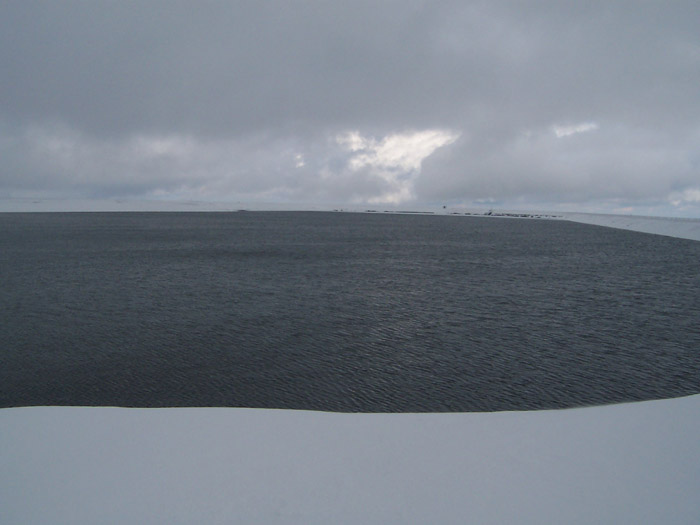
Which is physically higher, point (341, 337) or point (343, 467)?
point (343, 467)

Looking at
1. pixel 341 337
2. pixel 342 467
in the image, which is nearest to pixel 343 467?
pixel 342 467

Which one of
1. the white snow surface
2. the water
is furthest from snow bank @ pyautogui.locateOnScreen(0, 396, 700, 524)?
the water

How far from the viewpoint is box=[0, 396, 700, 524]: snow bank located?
15.4ft

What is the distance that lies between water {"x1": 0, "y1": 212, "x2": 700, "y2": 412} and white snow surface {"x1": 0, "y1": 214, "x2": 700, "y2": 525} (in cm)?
129

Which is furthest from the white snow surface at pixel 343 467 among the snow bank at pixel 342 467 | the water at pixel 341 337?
the water at pixel 341 337

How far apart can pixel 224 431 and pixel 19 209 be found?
520 feet

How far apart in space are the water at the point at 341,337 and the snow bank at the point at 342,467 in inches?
51.8

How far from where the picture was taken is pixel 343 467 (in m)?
5.53

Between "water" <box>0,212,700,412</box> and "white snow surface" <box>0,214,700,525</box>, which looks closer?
"white snow surface" <box>0,214,700,525</box>

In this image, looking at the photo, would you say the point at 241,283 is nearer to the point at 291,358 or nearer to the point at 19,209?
the point at 291,358

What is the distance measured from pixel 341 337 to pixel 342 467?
7.21 metres

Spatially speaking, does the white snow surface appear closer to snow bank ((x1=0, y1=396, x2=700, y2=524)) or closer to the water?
snow bank ((x1=0, y1=396, x2=700, y2=524))

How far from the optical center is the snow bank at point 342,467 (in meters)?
4.70

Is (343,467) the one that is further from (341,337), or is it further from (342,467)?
(341,337)
